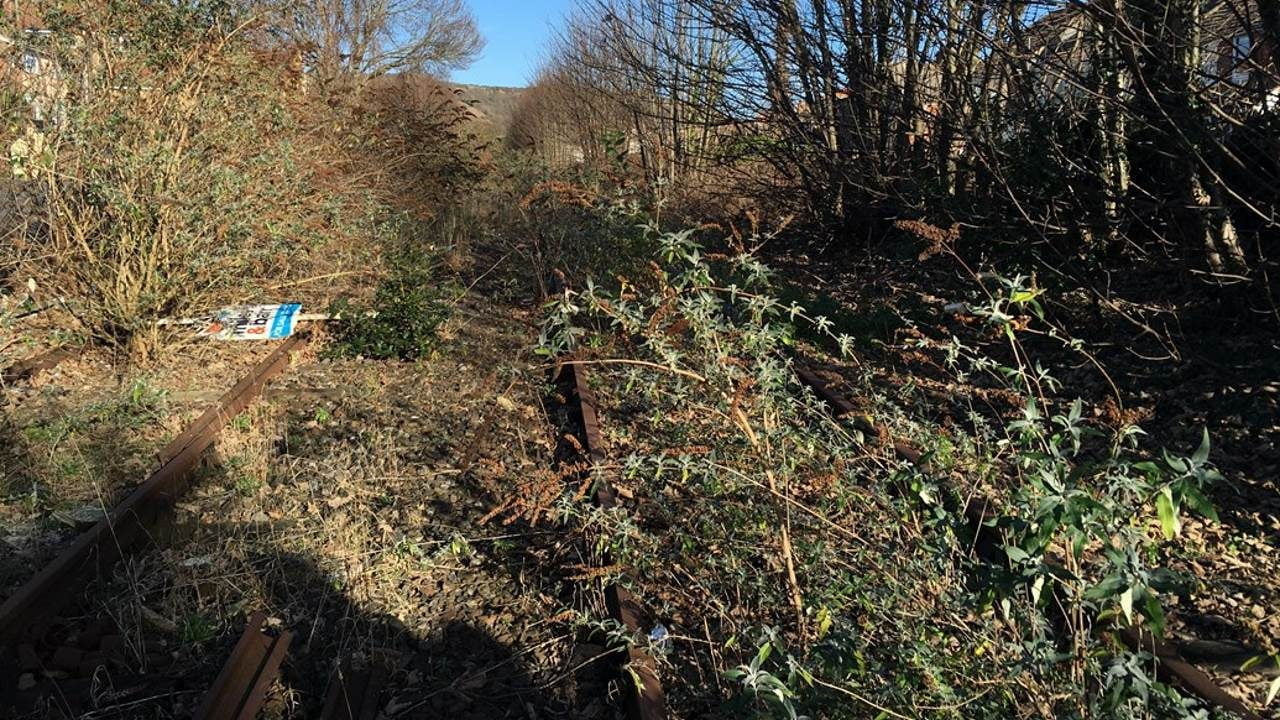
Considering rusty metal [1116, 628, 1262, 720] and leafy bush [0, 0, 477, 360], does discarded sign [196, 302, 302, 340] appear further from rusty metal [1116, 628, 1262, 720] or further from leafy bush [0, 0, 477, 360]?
rusty metal [1116, 628, 1262, 720]

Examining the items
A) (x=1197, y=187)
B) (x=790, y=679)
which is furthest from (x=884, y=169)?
(x=790, y=679)

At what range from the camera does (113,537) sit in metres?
4.69

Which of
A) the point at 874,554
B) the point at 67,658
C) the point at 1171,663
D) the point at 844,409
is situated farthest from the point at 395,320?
the point at 1171,663

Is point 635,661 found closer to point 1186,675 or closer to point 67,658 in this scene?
point 1186,675

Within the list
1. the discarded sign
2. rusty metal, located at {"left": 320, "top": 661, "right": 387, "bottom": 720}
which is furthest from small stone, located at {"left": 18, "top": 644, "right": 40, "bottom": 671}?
the discarded sign

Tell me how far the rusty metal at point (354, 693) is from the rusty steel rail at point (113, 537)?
1424 mm

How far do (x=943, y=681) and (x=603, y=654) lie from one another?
1.30m

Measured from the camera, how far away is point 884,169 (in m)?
11.1

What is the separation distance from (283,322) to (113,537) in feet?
15.6

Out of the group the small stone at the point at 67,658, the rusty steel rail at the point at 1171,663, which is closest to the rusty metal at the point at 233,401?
the small stone at the point at 67,658

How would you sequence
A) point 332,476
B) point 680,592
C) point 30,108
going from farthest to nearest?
point 30,108, point 332,476, point 680,592

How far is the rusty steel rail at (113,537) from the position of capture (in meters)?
3.99

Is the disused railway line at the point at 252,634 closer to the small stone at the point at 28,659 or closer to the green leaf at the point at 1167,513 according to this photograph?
the small stone at the point at 28,659

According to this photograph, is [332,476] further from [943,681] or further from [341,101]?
[341,101]
